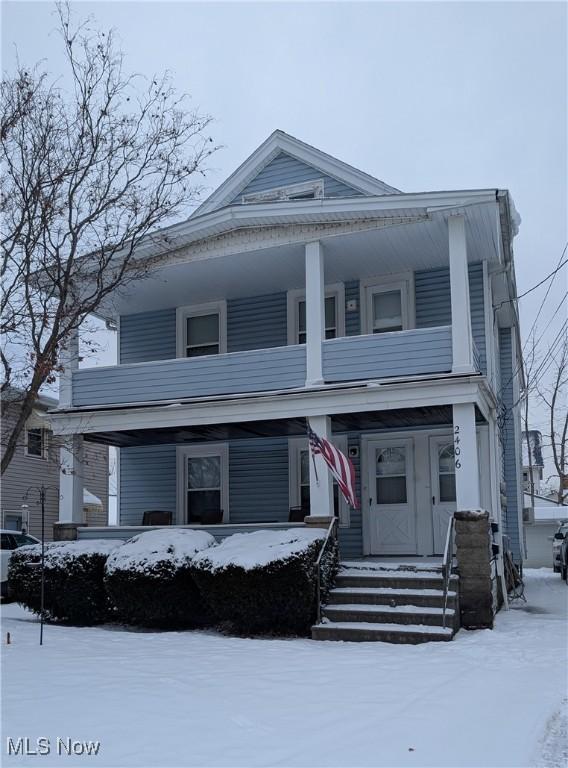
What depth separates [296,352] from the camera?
45.7 feet

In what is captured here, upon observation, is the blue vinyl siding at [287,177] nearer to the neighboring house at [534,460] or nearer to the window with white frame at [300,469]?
the window with white frame at [300,469]

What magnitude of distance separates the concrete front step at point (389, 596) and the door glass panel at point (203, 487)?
5164 mm

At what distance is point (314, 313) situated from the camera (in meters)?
13.7

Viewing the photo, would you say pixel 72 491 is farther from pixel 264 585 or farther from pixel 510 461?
pixel 510 461

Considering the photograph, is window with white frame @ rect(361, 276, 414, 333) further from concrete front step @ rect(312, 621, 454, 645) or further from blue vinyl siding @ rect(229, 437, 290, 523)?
concrete front step @ rect(312, 621, 454, 645)

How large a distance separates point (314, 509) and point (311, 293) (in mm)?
3434

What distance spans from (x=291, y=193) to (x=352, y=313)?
2.92 meters

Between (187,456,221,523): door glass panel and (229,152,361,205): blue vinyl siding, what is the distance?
5324mm

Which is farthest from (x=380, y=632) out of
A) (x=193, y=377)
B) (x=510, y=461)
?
(x=510, y=461)

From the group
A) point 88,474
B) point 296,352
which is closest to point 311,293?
point 296,352

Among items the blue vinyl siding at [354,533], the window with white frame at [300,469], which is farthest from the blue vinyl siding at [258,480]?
the blue vinyl siding at [354,533]

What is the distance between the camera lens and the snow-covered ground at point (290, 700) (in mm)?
5742

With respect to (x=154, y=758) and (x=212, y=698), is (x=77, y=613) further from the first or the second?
(x=154, y=758)

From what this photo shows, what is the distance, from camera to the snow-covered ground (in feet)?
18.8
